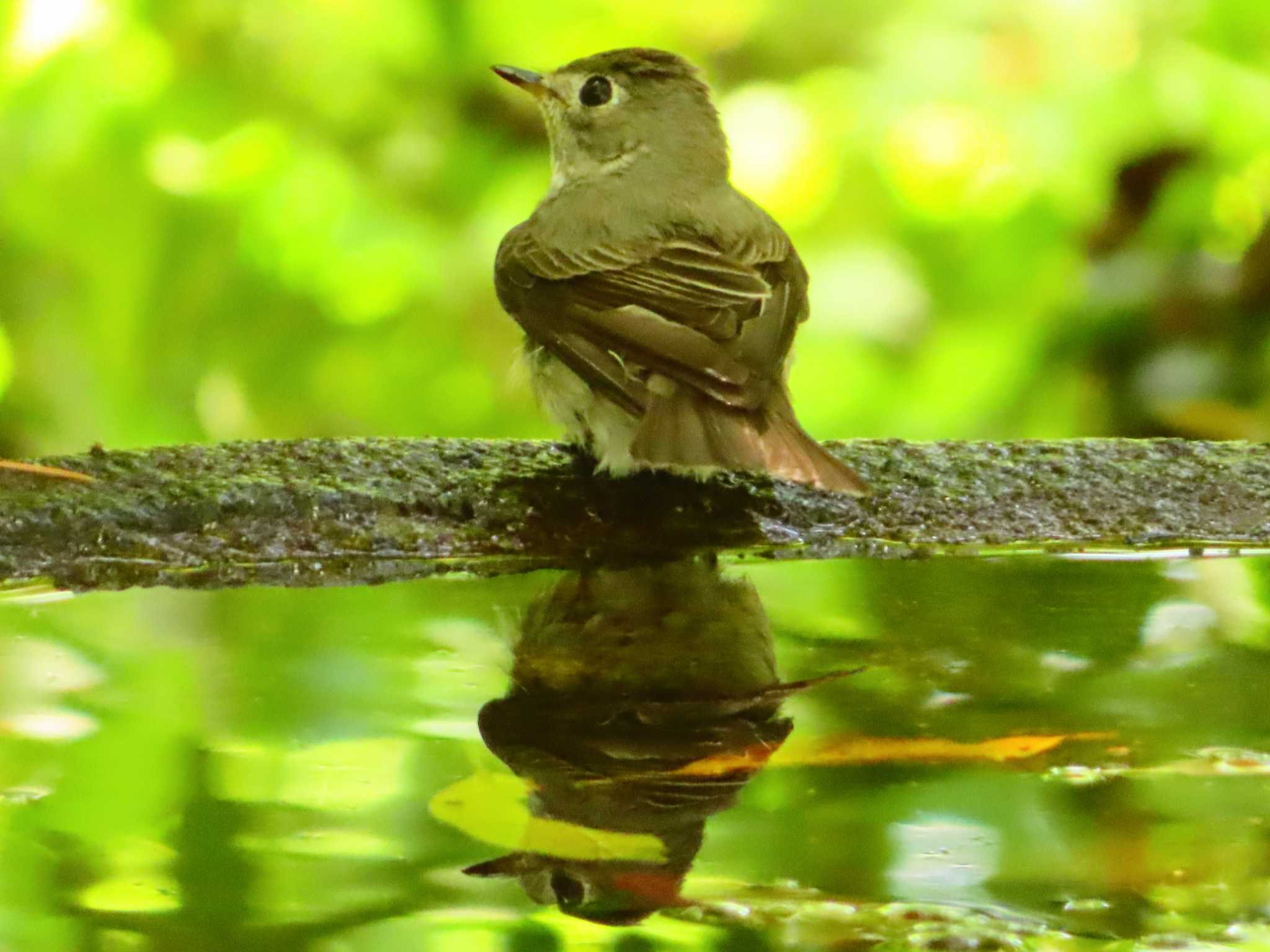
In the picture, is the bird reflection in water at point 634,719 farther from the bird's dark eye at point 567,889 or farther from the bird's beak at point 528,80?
the bird's beak at point 528,80

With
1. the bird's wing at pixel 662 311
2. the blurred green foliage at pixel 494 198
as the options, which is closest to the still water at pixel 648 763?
the bird's wing at pixel 662 311

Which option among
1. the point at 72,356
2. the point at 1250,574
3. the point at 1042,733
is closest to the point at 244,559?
the point at 1042,733

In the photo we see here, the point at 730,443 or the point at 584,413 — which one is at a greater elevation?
the point at 584,413

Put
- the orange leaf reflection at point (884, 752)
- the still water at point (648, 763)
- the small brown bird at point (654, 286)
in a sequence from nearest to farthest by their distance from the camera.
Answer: the still water at point (648, 763), the orange leaf reflection at point (884, 752), the small brown bird at point (654, 286)

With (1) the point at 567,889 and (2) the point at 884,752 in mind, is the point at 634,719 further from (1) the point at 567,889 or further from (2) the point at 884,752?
(1) the point at 567,889

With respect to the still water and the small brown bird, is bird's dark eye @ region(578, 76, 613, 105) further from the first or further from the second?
the still water

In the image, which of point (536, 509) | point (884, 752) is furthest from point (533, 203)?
point (884, 752)

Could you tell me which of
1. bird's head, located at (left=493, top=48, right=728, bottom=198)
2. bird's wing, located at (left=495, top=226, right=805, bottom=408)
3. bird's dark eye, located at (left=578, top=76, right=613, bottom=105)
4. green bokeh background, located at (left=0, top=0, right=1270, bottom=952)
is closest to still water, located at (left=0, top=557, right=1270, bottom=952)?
bird's wing, located at (left=495, top=226, right=805, bottom=408)
